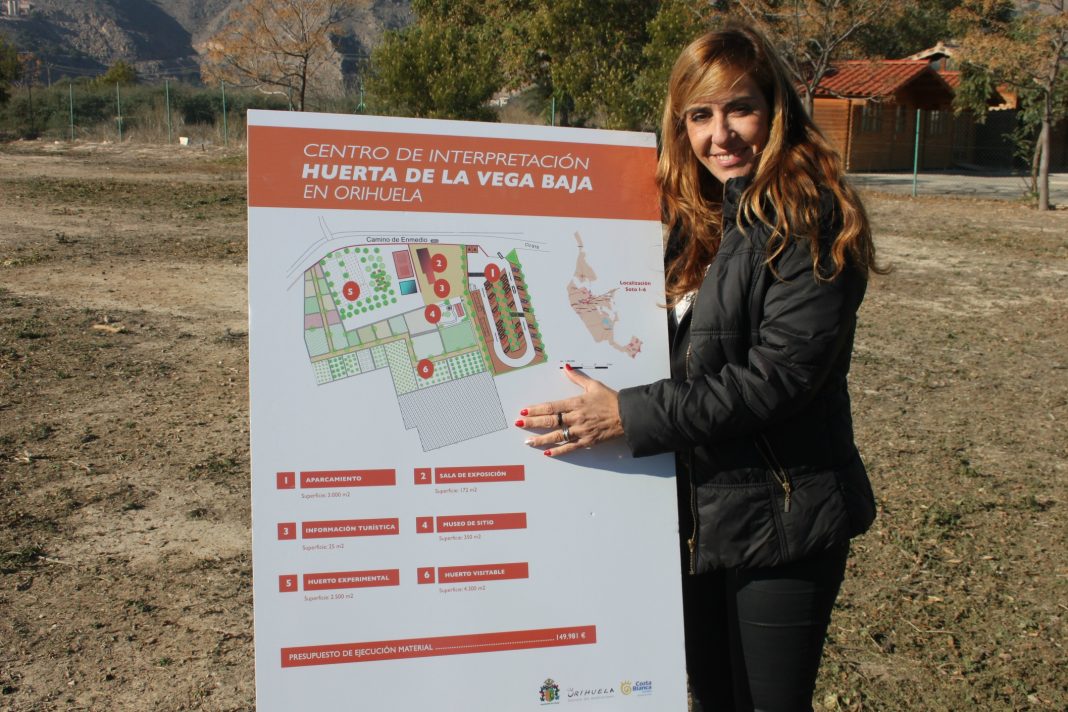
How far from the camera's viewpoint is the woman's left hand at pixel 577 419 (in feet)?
6.77

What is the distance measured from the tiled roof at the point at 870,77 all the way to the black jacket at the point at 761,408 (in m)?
30.4

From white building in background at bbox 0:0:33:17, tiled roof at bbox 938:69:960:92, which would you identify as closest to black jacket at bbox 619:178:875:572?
tiled roof at bbox 938:69:960:92

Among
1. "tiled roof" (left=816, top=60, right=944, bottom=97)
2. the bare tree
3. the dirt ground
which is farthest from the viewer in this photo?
"tiled roof" (left=816, top=60, right=944, bottom=97)

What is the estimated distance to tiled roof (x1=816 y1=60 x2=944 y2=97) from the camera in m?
30.7

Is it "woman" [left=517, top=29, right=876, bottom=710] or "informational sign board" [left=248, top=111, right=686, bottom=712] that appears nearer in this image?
"woman" [left=517, top=29, right=876, bottom=710]

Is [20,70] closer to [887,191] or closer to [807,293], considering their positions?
[887,191]

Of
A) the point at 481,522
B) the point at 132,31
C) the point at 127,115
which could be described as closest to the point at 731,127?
the point at 481,522

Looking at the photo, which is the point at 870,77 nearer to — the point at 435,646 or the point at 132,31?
the point at 435,646

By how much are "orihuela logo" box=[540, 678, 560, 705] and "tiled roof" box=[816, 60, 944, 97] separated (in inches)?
1208

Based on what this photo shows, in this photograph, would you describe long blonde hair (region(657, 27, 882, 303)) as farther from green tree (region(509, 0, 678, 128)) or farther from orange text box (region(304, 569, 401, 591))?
green tree (region(509, 0, 678, 128))

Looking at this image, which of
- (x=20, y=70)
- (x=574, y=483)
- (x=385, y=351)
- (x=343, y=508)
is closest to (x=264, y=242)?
(x=385, y=351)

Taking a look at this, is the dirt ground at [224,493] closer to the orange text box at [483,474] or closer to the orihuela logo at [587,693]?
the orihuela logo at [587,693]

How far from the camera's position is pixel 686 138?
7.19 feet

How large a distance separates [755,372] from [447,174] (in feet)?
2.63
